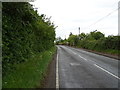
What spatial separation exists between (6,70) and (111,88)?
4625mm

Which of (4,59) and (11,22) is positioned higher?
(11,22)

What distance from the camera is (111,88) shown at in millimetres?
9336

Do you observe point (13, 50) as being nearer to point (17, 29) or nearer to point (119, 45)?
point (17, 29)

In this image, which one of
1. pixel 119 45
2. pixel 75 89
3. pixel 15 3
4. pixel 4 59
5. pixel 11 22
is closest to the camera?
pixel 75 89

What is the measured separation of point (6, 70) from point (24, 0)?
374cm

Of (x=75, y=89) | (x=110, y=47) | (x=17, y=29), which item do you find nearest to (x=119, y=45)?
(x=110, y=47)

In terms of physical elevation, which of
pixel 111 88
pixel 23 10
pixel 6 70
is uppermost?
pixel 23 10

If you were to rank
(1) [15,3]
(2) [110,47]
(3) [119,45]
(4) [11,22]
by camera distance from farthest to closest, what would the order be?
(2) [110,47] < (3) [119,45] < (4) [11,22] < (1) [15,3]

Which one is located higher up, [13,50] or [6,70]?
[13,50]

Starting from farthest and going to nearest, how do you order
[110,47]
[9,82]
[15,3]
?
1. [110,47]
2. [15,3]
3. [9,82]

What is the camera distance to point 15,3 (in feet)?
35.9

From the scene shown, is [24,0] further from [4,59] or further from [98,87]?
[98,87]

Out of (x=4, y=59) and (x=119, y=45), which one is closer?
(x=4, y=59)

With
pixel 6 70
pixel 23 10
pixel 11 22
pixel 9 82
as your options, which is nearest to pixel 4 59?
pixel 6 70
